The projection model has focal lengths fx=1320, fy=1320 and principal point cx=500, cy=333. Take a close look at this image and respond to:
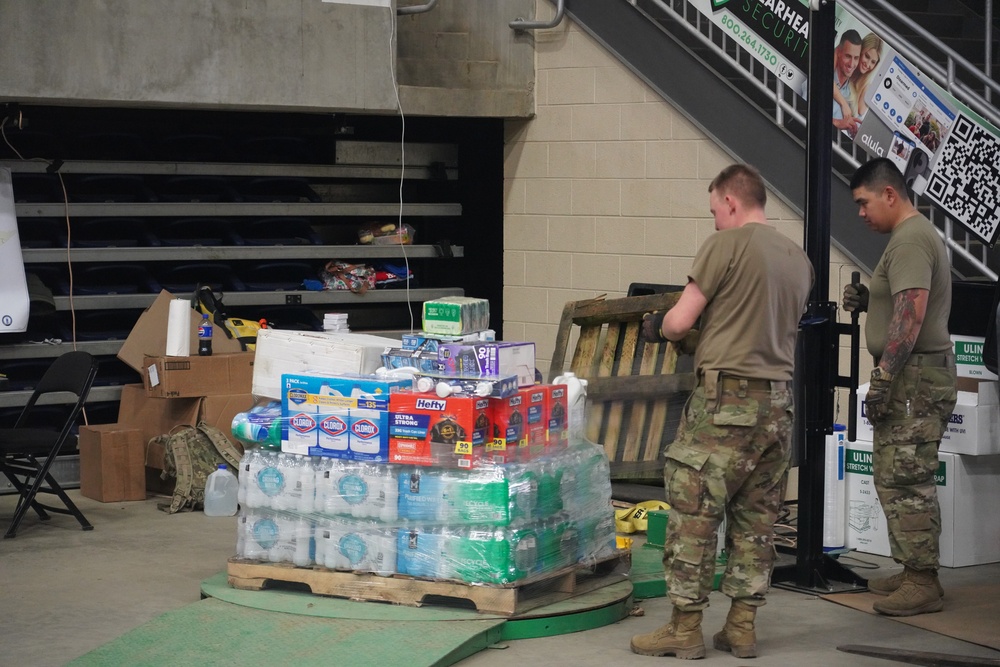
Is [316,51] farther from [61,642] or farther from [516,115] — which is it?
[61,642]

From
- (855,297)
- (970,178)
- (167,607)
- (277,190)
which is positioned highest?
(277,190)

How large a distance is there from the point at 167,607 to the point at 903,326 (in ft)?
11.4

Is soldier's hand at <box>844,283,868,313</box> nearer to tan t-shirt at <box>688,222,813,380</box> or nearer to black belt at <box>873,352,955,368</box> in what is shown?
black belt at <box>873,352,955,368</box>

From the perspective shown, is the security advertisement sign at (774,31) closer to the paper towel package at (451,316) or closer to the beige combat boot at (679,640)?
the paper towel package at (451,316)

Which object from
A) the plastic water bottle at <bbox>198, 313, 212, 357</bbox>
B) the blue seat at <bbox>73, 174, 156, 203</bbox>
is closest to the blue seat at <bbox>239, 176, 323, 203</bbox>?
the blue seat at <bbox>73, 174, 156, 203</bbox>

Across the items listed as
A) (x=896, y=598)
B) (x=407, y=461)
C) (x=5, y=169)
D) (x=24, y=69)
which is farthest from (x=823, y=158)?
(x=5, y=169)

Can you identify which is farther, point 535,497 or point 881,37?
point 881,37

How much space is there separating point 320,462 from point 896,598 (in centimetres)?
261

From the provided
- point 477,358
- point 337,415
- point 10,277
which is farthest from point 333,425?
point 10,277

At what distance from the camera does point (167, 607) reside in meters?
5.89

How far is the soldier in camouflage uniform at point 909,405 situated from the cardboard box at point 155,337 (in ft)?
14.8

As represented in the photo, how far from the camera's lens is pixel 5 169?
8.53m

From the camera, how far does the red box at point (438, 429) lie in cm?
542

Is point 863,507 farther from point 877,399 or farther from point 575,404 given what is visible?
point 575,404
